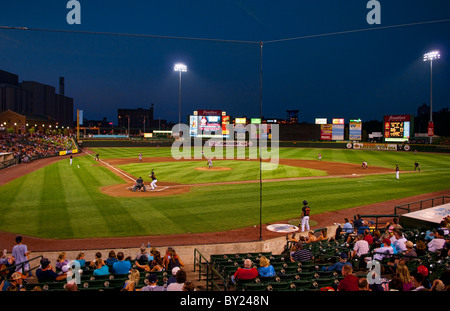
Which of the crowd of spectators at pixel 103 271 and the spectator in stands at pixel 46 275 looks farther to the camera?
the spectator in stands at pixel 46 275

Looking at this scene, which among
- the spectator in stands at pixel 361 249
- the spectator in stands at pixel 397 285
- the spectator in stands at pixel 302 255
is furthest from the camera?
the spectator in stands at pixel 302 255

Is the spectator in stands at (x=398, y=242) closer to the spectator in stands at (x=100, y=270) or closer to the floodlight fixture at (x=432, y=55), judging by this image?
the spectator in stands at (x=100, y=270)

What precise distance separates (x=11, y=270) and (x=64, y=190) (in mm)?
16062

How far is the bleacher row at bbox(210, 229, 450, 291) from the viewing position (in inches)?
282

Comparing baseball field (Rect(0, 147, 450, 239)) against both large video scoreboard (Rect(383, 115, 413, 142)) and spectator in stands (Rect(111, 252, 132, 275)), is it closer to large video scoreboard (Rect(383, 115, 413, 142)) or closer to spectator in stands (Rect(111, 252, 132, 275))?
spectator in stands (Rect(111, 252, 132, 275))

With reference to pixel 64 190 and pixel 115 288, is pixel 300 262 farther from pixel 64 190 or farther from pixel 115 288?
pixel 64 190

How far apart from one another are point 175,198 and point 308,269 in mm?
14031

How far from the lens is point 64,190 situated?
24.3 meters

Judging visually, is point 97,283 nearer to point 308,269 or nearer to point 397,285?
point 308,269

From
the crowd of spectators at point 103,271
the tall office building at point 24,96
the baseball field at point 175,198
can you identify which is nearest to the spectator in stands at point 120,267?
the crowd of spectators at point 103,271

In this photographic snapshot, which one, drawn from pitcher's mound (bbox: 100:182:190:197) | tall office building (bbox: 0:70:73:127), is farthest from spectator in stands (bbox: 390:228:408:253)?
tall office building (bbox: 0:70:73:127)

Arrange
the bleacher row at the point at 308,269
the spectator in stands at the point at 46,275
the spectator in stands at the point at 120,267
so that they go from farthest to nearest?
the spectator in stands at the point at 120,267, the spectator in stands at the point at 46,275, the bleacher row at the point at 308,269

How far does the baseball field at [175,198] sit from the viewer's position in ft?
52.4

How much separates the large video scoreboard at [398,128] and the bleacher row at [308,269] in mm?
70321
